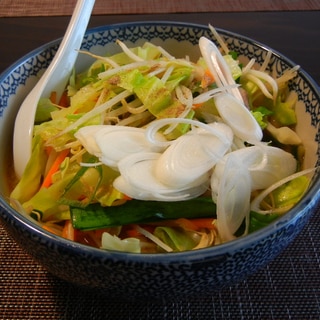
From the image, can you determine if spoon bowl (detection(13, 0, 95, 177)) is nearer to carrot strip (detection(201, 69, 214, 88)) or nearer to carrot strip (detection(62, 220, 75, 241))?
carrot strip (detection(62, 220, 75, 241))

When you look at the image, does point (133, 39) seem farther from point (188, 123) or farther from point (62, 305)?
point (62, 305)

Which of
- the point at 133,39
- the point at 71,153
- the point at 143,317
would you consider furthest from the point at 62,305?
the point at 133,39

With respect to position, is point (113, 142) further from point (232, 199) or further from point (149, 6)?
point (149, 6)

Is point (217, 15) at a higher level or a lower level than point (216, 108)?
higher

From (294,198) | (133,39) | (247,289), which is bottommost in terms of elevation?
(247,289)

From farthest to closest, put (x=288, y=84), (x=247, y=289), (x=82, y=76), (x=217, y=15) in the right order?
1. (x=217, y=15)
2. (x=82, y=76)
3. (x=288, y=84)
4. (x=247, y=289)

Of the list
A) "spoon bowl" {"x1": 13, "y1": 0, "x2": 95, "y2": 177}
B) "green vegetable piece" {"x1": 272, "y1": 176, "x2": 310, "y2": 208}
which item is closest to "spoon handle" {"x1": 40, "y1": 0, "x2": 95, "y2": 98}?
"spoon bowl" {"x1": 13, "y1": 0, "x2": 95, "y2": 177}

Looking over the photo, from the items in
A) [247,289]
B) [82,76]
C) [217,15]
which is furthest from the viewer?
[217,15]
